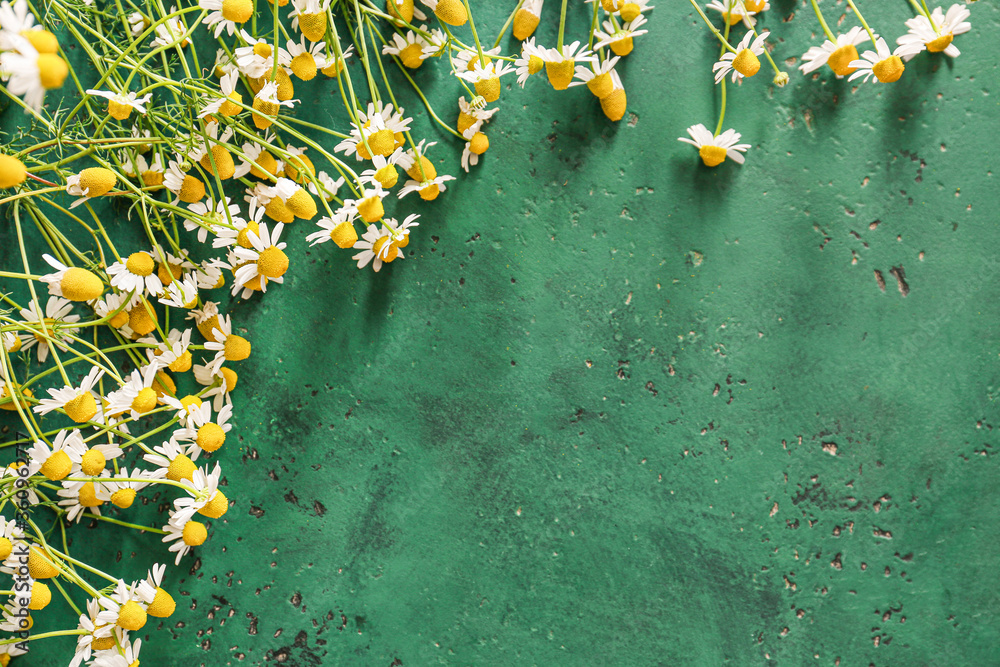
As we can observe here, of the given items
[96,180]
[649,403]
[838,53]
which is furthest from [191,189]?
[838,53]

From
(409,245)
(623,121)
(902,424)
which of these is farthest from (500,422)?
(902,424)

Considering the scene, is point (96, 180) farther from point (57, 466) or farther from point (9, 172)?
point (57, 466)

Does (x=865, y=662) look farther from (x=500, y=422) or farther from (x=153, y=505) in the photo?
(x=153, y=505)

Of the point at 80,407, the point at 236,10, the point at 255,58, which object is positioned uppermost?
the point at 236,10

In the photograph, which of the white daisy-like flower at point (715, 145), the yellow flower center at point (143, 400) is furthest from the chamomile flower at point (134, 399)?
the white daisy-like flower at point (715, 145)

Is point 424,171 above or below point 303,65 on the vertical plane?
below

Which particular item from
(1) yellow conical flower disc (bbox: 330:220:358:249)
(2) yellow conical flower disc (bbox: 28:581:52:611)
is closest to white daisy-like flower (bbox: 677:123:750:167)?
(1) yellow conical flower disc (bbox: 330:220:358:249)

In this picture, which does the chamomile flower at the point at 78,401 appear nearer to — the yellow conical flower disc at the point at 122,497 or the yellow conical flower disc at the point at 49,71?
the yellow conical flower disc at the point at 122,497

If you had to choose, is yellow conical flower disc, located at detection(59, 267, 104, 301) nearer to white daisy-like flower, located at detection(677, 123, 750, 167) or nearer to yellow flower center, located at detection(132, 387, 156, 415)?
yellow flower center, located at detection(132, 387, 156, 415)
